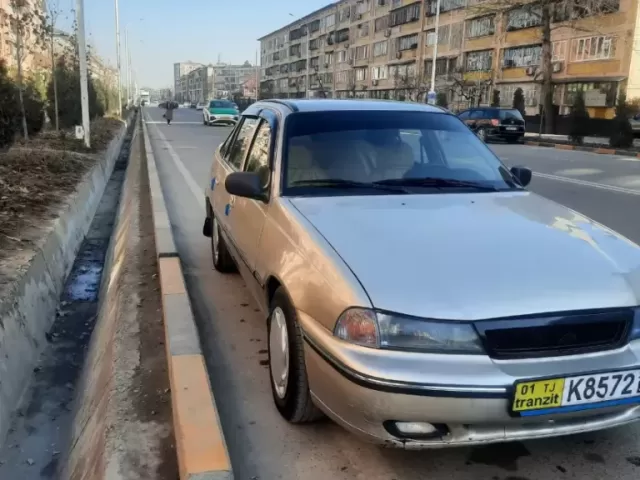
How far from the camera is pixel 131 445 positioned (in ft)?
9.54

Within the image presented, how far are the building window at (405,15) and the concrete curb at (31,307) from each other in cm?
6582

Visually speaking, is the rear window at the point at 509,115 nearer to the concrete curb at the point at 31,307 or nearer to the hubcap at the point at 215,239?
the concrete curb at the point at 31,307

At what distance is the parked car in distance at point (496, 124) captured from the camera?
2803cm

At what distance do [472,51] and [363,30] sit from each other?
30112mm

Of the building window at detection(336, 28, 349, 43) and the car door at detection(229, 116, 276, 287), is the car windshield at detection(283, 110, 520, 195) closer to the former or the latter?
the car door at detection(229, 116, 276, 287)

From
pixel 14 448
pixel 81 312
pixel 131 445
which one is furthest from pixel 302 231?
pixel 81 312

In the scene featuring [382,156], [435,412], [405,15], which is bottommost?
[435,412]

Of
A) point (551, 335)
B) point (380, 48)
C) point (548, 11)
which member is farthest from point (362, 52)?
point (551, 335)

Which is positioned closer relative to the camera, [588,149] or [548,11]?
[588,149]

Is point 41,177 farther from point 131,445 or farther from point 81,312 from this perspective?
point 131,445

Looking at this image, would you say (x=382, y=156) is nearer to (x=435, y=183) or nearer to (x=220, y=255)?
(x=435, y=183)

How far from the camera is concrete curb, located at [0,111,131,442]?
395 centimetres

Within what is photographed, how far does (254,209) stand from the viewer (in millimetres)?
3998

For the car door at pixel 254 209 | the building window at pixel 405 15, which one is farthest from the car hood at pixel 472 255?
the building window at pixel 405 15
